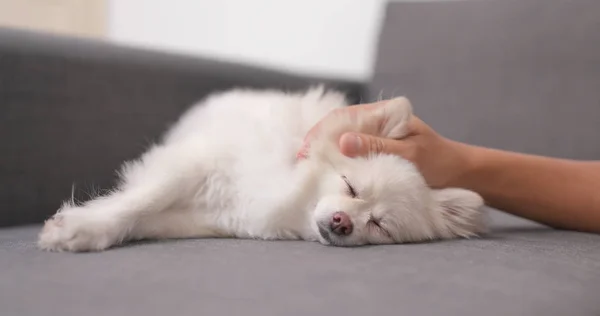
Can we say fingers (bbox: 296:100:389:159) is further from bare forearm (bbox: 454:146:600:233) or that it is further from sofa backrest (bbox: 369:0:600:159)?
sofa backrest (bbox: 369:0:600:159)

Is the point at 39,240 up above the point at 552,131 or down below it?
below

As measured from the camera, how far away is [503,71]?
2133mm

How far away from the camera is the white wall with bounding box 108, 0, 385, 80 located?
3020mm

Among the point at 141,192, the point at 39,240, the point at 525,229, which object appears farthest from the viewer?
the point at 525,229

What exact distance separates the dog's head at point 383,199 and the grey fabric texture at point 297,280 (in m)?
0.12

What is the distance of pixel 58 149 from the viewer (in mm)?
1680

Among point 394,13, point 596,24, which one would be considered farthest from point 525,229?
point 394,13

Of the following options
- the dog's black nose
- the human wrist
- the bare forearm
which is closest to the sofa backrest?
the bare forearm

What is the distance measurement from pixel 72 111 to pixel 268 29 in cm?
184

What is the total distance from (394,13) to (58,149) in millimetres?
1459

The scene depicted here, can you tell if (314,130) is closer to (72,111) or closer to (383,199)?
(383,199)

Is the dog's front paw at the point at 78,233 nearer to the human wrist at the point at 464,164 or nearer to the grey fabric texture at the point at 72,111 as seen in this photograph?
the grey fabric texture at the point at 72,111

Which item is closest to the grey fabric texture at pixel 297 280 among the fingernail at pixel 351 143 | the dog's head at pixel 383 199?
the dog's head at pixel 383 199

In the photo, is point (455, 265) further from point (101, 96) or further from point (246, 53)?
point (246, 53)
